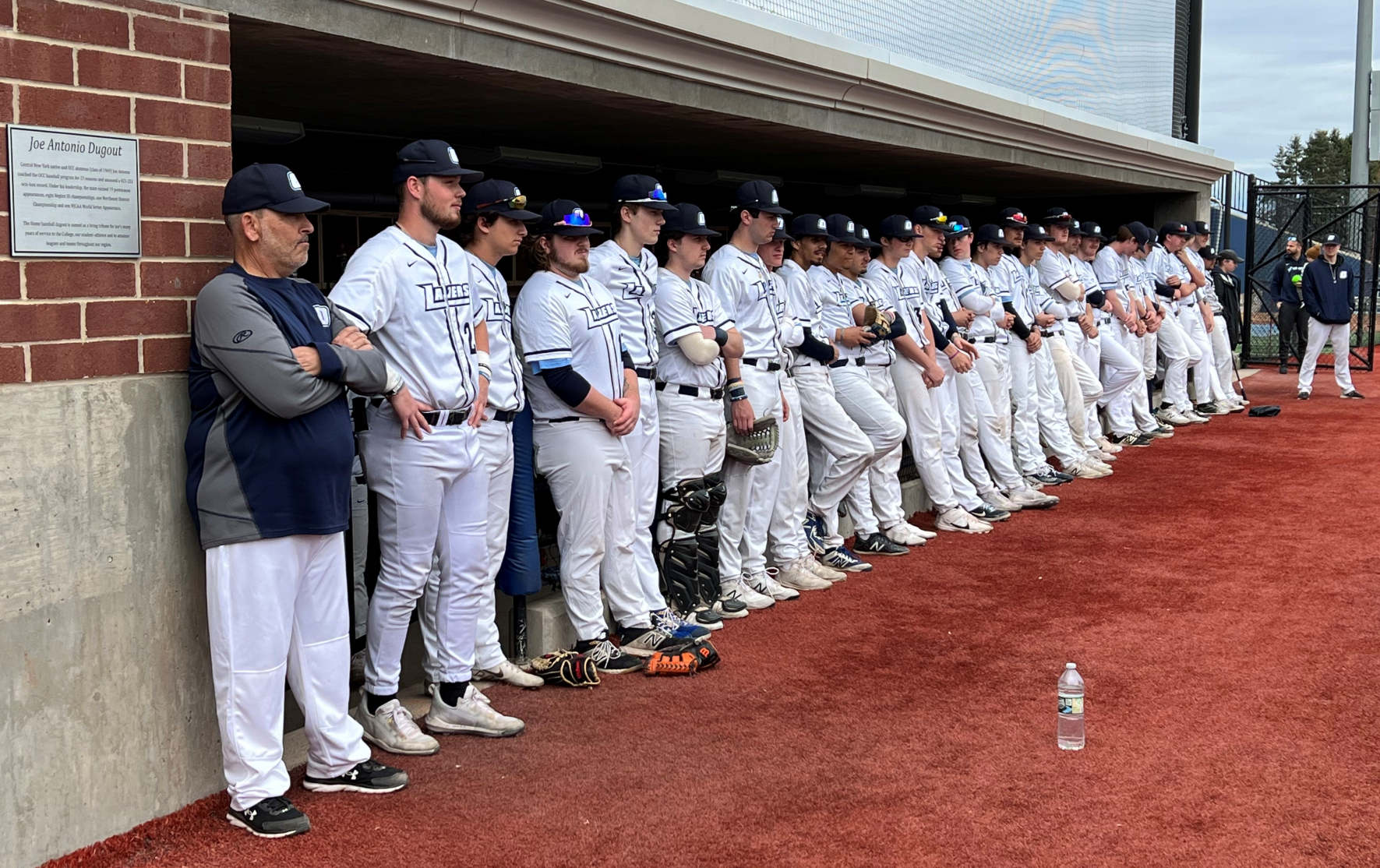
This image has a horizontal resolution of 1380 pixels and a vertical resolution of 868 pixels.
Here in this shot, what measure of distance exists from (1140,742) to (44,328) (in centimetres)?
344

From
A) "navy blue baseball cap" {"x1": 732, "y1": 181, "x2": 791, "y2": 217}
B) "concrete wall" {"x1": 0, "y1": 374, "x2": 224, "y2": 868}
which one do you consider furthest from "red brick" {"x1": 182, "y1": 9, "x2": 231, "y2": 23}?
"navy blue baseball cap" {"x1": 732, "y1": 181, "x2": 791, "y2": 217}

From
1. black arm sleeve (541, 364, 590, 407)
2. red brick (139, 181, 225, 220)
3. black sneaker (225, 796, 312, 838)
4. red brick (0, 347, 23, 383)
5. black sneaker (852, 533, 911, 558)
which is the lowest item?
black sneaker (225, 796, 312, 838)

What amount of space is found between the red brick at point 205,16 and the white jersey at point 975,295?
596 cm

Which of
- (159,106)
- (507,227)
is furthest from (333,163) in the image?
(159,106)

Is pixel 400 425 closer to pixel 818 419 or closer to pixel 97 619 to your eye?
pixel 97 619

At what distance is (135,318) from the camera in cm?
362

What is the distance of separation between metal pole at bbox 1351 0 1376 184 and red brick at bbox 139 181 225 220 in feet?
65.8

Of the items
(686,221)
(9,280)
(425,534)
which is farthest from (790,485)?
(9,280)

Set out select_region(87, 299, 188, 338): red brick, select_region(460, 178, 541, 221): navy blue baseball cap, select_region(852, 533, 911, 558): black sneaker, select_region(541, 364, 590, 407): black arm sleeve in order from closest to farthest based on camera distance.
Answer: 1. select_region(87, 299, 188, 338): red brick
2. select_region(460, 178, 541, 221): navy blue baseball cap
3. select_region(541, 364, 590, 407): black arm sleeve
4. select_region(852, 533, 911, 558): black sneaker

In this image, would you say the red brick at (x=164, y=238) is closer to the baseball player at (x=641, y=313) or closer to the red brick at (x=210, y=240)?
the red brick at (x=210, y=240)

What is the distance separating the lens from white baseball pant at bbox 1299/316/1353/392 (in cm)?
1484

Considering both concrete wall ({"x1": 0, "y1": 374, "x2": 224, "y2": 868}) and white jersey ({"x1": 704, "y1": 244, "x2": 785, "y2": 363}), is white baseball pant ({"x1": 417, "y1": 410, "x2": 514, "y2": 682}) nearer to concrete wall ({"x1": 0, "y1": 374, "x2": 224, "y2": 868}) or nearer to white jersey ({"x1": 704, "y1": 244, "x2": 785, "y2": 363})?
concrete wall ({"x1": 0, "y1": 374, "x2": 224, "y2": 868})

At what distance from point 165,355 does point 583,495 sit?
6.04ft

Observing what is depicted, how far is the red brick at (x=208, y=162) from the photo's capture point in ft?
12.3
